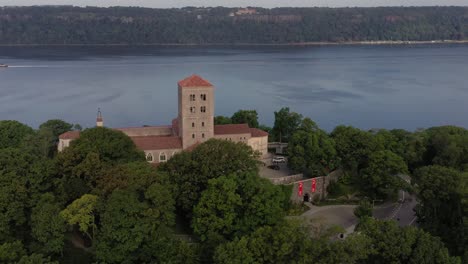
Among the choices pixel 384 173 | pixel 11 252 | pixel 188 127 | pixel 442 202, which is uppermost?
pixel 188 127

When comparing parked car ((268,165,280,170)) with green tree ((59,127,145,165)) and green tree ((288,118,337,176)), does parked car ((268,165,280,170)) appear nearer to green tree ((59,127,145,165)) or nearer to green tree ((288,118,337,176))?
green tree ((288,118,337,176))

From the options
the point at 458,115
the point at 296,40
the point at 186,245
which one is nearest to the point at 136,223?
the point at 186,245

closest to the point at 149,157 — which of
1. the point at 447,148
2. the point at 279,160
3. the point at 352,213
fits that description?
the point at 279,160

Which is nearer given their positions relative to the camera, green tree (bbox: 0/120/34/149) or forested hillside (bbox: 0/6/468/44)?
green tree (bbox: 0/120/34/149)

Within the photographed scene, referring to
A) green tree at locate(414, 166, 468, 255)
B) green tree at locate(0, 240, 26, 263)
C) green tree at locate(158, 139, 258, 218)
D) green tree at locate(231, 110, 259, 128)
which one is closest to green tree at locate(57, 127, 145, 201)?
green tree at locate(158, 139, 258, 218)

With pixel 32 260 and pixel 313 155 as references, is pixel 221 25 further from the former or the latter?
pixel 32 260

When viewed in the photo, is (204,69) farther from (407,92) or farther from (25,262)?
(25,262)
